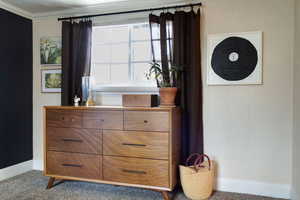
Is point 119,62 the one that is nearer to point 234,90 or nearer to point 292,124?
point 234,90

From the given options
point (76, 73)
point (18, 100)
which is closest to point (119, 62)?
point (76, 73)

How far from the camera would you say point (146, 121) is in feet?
7.85

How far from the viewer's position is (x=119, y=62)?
3.12 meters

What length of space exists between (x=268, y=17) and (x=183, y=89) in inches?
45.3

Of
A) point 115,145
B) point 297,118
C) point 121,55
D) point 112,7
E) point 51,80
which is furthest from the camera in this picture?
point 51,80

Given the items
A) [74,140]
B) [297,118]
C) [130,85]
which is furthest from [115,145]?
[297,118]

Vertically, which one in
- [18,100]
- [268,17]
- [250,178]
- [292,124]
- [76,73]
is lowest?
[250,178]

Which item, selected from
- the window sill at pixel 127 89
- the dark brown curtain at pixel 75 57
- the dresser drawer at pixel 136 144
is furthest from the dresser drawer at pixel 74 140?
the window sill at pixel 127 89

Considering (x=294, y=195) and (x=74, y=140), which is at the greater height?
(x=74, y=140)

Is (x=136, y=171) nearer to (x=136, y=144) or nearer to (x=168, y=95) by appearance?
(x=136, y=144)

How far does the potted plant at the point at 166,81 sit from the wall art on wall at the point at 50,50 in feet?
4.50

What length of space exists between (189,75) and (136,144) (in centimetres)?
96

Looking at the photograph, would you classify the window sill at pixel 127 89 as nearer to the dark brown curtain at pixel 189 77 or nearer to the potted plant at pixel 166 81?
the potted plant at pixel 166 81

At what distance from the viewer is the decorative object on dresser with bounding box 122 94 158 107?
2490mm
